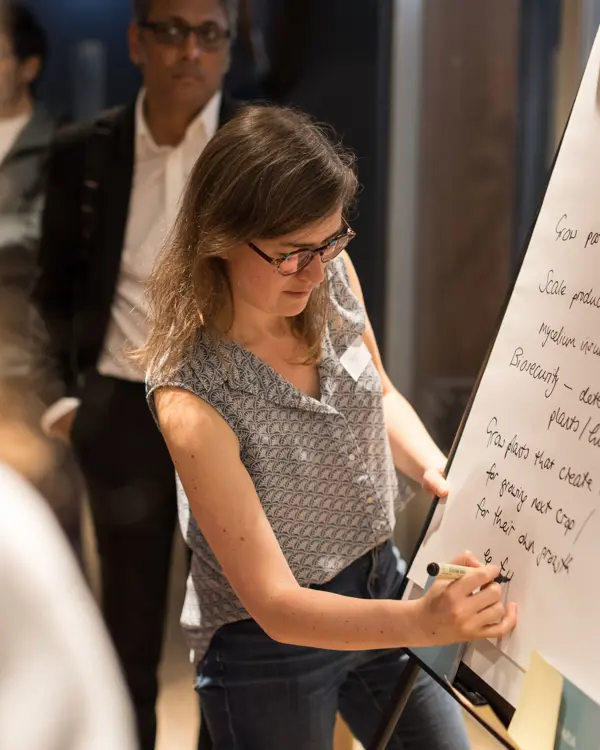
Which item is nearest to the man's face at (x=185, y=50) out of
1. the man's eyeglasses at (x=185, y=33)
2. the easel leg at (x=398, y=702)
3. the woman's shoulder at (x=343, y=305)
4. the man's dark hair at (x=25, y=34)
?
the man's eyeglasses at (x=185, y=33)

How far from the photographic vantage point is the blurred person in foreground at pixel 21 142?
2.29m

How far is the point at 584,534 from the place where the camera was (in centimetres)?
103

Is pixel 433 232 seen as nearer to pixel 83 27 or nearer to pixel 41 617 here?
pixel 83 27

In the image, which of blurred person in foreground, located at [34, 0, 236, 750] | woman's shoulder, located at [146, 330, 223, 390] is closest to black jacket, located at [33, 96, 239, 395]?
blurred person in foreground, located at [34, 0, 236, 750]

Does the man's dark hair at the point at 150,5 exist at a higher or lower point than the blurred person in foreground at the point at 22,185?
higher

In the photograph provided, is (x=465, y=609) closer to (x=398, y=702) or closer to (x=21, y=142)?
(x=398, y=702)

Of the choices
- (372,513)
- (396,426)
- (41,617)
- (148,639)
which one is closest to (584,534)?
(372,513)

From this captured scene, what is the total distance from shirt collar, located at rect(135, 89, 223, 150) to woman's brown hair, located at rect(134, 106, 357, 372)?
0.92 metres

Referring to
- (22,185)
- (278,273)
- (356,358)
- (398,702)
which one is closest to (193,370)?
(278,273)

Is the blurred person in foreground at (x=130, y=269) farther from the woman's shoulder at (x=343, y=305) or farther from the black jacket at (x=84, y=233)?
the woman's shoulder at (x=343, y=305)

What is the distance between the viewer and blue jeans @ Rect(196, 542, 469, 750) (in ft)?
4.23

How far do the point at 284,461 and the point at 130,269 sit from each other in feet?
3.39

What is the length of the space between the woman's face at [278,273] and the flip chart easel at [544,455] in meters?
0.27

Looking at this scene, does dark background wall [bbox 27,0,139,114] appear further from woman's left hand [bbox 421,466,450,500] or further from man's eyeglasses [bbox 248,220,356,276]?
woman's left hand [bbox 421,466,450,500]
